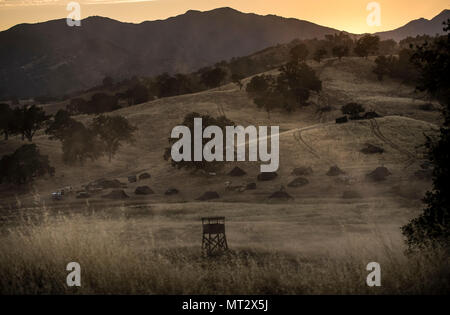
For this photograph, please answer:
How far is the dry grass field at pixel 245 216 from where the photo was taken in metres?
7.11

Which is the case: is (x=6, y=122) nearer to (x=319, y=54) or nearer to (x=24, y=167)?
(x=24, y=167)

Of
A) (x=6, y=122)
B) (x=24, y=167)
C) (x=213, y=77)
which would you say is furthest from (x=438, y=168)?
(x=213, y=77)

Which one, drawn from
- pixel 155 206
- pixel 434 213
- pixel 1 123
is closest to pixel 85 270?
pixel 434 213

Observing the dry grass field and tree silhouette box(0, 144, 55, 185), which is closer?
the dry grass field

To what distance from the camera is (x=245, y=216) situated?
34.2 metres

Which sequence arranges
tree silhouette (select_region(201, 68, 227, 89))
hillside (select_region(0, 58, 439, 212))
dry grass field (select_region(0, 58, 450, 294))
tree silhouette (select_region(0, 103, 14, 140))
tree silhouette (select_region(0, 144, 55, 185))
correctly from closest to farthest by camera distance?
dry grass field (select_region(0, 58, 450, 294)) < hillside (select_region(0, 58, 439, 212)) < tree silhouette (select_region(0, 144, 55, 185)) < tree silhouette (select_region(0, 103, 14, 140)) < tree silhouette (select_region(201, 68, 227, 89))

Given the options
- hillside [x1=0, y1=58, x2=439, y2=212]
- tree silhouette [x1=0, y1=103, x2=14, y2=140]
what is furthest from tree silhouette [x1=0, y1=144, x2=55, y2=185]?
tree silhouette [x1=0, y1=103, x2=14, y2=140]

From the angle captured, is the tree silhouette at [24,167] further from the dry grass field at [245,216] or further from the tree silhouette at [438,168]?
the tree silhouette at [438,168]

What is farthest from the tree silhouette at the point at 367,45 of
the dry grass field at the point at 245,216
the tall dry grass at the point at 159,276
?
the tall dry grass at the point at 159,276

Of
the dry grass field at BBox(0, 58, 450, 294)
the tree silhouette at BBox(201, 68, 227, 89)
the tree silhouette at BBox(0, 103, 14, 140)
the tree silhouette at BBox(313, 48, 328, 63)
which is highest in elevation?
the tree silhouette at BBox(313, 48, 328, 63)

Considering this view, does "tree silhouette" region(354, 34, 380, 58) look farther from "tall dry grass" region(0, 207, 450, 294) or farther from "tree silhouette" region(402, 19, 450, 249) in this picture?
"tall dry grass" region(0, 207, 450, 294)

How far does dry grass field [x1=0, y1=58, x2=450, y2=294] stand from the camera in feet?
23.3
